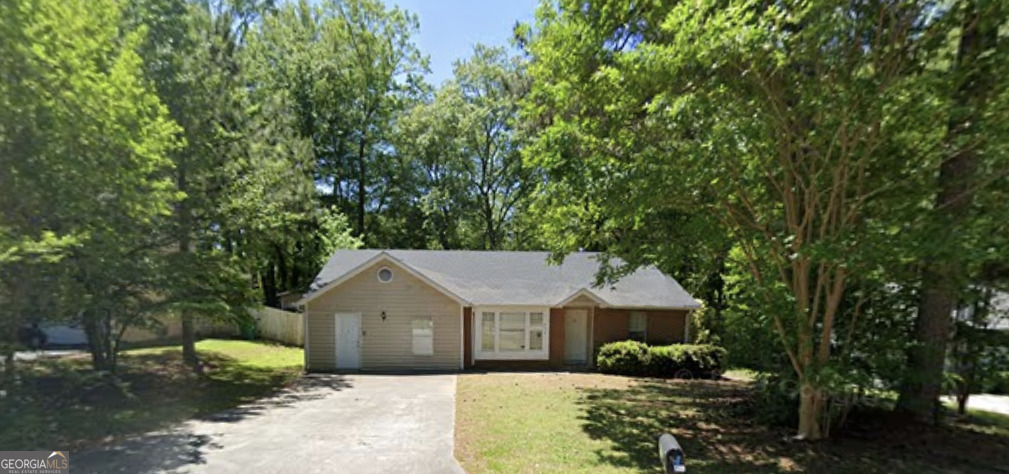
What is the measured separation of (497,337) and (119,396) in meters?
11.2

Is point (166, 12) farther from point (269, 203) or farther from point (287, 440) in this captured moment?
point (287, 440)

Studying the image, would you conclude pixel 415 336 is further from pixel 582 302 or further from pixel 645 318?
pixel 645 318

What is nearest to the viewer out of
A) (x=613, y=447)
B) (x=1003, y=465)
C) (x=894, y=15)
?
(x=894, y=15)

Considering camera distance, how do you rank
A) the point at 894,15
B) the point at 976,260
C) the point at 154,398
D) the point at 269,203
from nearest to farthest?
1. the point at 976,260
2. the point at 894,15
3. the point at 154,398
4. the point at 269,203

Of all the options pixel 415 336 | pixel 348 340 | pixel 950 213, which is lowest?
pixel 348 340

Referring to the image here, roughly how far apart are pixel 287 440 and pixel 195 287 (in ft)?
22.4

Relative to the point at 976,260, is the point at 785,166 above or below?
above

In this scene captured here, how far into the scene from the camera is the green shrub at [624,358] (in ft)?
53.8

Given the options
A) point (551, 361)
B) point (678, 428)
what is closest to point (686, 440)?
point (678, 428)

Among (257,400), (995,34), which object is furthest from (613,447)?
(257,400)

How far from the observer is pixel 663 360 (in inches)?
643

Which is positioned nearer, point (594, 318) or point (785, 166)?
point (785, 166)

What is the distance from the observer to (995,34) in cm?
595

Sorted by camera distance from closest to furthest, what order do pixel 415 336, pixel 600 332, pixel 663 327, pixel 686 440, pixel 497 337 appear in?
pixel 686 440
pixel 415 336
pixel 497 337
pixel 600 332
pixel 663 327
